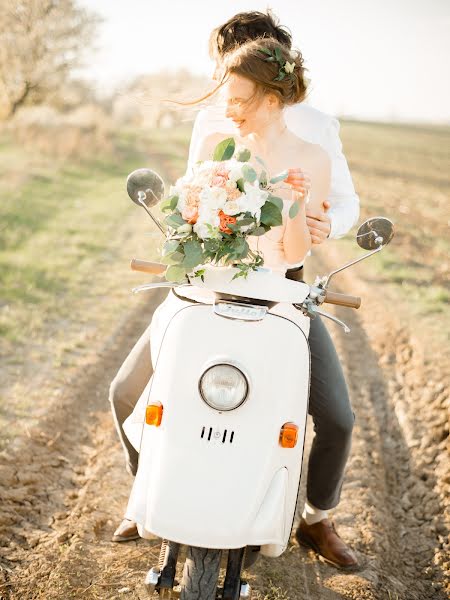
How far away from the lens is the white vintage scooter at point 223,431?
6.79 feet

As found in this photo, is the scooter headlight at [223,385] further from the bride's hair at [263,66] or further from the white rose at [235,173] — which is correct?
the bride's hair at [263,66]

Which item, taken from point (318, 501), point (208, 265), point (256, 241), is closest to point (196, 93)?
point (256, 241)

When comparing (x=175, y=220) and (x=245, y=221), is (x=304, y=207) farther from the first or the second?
(x=175, y=220)

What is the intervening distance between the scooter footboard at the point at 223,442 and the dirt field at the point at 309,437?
0.87 metres

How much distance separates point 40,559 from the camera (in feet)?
9.53

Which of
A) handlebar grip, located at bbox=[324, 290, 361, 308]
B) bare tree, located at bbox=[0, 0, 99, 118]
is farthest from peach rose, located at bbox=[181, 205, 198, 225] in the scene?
bare tree, located at bbox=[0, 0, 99, 118]

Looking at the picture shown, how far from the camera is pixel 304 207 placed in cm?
242

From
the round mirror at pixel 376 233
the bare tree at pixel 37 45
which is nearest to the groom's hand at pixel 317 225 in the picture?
the round mirror at pixel 376 233

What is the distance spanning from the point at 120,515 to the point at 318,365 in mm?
1404

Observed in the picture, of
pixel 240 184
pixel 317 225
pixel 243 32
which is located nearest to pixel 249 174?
pixel 240 184

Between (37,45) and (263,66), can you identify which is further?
(37,45)

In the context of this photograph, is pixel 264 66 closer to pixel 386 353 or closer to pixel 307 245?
pixel 307 245

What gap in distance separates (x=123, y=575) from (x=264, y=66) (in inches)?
92.2

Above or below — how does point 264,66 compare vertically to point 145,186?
above
